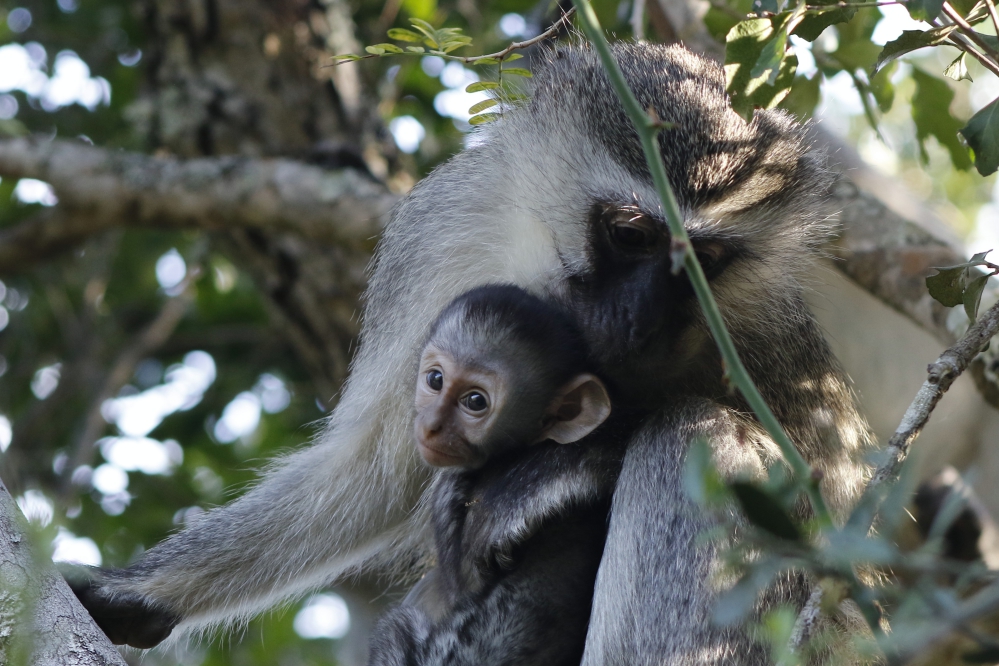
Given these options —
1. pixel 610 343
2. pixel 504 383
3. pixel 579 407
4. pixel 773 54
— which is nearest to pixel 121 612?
pixel 504 383

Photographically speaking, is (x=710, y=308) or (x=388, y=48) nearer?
(x=710, y=308)

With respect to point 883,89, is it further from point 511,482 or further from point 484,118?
point 511,482

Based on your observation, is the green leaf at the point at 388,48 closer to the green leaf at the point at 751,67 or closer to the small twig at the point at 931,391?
the green leaf at the point at 751,67

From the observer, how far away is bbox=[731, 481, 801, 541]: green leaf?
1.17m

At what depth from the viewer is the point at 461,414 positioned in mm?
2803

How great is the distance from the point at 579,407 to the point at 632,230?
528 millimetres

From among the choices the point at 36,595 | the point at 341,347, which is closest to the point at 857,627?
the point at 36,595

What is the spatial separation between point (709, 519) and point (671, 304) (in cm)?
57

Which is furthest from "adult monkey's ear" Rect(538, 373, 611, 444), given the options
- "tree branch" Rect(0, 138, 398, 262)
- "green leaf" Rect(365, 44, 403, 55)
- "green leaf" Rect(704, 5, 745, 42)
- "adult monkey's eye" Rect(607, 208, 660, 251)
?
"tree branch" Rect(0, 138, 398, 262)

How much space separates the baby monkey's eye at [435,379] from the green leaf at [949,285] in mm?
1359

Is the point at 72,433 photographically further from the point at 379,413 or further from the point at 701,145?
the point at 701,145

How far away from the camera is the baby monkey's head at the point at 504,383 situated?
2.73m

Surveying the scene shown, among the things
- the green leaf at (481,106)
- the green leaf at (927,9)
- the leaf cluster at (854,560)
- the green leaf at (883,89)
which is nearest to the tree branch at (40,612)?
the leaf cluster at (854,560)

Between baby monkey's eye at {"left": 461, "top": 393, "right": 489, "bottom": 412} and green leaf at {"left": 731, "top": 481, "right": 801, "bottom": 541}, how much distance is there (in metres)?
1.64
